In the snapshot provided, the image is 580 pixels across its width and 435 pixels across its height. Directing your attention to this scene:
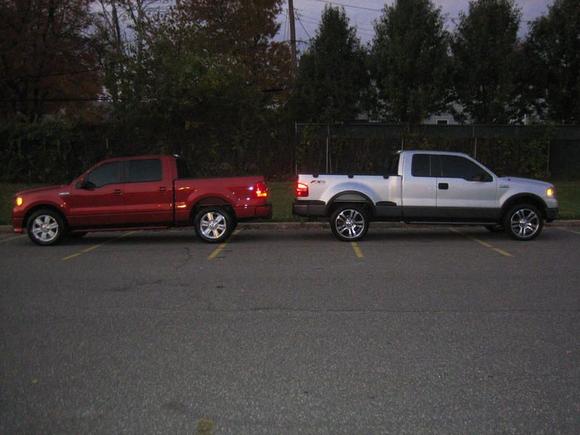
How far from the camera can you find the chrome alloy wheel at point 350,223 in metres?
11.2

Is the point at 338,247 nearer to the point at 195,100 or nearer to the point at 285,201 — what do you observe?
the point at 285,201

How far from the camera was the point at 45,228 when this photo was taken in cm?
1108

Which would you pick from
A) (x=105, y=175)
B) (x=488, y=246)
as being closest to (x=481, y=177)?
(x=488, y=246)

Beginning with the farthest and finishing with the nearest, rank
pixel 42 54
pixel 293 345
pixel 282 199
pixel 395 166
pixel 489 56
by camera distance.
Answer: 1. pixel 42 54
2. pixel 489 56
3. pixel 282 199
4. pixel 395 166
5. pixel 293 345

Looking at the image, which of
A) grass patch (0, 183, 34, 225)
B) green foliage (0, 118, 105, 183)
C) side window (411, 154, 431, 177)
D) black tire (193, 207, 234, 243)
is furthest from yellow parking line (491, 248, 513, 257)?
green foliage (0, 118, 105, 183)

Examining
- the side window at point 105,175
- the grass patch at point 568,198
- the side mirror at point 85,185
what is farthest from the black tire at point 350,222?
the grass patch at point 568,198

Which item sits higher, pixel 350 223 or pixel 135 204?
pixel 135 204

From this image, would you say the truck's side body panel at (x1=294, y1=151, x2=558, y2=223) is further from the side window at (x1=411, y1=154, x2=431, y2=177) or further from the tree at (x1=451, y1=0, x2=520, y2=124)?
the tree at (x1=451, y1=0, x2=520, y2=124)

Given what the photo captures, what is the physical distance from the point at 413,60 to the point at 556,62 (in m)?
5.98

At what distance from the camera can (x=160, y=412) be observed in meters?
3.67

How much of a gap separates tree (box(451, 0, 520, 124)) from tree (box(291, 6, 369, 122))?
390 centimetres

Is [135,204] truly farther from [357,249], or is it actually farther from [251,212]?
[357,249]

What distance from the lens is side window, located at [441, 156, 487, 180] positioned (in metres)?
11.2

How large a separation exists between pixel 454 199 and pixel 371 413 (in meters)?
8.14
